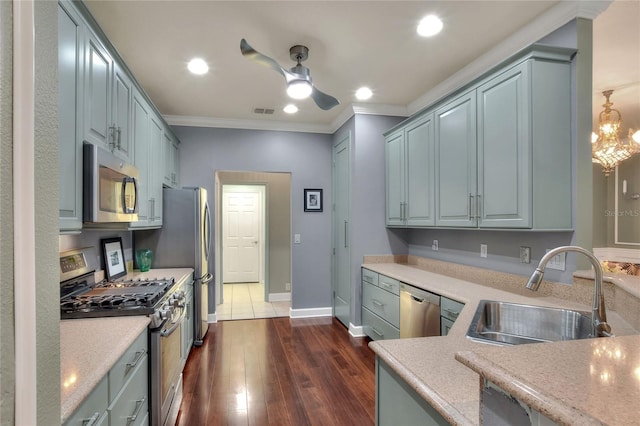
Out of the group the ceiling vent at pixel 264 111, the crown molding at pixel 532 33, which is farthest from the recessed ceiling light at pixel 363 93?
the ceiling vent at pixel 264 111

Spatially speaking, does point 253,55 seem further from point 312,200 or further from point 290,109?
point 312,200

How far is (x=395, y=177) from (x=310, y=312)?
2241 mm

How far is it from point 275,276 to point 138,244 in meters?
2.60

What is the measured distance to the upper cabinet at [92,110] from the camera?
60.9 inches

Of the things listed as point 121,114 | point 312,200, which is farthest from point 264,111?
point 121,114

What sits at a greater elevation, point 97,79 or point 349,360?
point 97,79

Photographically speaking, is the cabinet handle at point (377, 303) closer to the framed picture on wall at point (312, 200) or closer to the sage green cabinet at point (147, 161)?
the framed picture on wall at point (312, 200)

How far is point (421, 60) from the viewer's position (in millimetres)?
2910

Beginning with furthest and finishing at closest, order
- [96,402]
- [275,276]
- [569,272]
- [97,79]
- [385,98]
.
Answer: [275,276]
[385,98]
[569,272]
[97,79]
[96,402]

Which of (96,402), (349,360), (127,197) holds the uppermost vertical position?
(127,197)

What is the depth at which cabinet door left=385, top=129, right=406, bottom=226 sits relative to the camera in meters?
3.72

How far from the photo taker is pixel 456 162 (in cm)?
286

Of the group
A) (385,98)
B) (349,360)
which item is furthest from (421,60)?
(349,360)

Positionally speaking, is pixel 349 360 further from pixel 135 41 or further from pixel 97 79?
pixel 135 41
